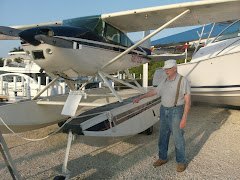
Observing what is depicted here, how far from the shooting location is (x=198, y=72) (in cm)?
633

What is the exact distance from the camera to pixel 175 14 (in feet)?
13.5

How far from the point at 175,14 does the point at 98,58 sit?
2014mm

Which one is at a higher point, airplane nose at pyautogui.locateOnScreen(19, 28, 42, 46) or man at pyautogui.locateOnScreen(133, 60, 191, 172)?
airplane nose at pyautogui.locateOnScreen(19, 28, 42, 46)

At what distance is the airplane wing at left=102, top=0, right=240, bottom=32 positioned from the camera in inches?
149

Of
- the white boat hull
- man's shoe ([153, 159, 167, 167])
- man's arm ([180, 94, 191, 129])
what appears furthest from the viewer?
the white boat hull

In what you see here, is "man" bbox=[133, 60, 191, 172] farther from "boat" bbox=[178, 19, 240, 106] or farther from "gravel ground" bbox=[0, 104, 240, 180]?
"boat" bbox=[178, 19, 240, 106]

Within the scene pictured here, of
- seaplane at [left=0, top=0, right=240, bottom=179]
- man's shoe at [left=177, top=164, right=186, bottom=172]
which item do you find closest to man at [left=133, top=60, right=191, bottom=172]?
man's shoe at [left=177, top=164, right=186, bottom=172]

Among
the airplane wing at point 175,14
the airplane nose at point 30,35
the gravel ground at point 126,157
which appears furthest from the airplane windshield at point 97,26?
the gravel ground at point 126,157

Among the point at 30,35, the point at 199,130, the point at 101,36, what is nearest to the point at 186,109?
the point at 101,36

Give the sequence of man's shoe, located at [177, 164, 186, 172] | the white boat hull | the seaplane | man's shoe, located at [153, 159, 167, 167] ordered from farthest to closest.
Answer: the white boat hull → the seaplane → man's shoe, located at [153, 159, 167, 167] → man's shoe, located at [177, 164, 186, 172]

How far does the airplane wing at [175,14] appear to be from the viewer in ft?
12.4

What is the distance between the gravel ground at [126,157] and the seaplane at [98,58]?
0.33 m

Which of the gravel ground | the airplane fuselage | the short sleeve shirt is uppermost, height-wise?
the airplane fuselage

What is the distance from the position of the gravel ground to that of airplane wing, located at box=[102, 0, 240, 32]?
263cm
